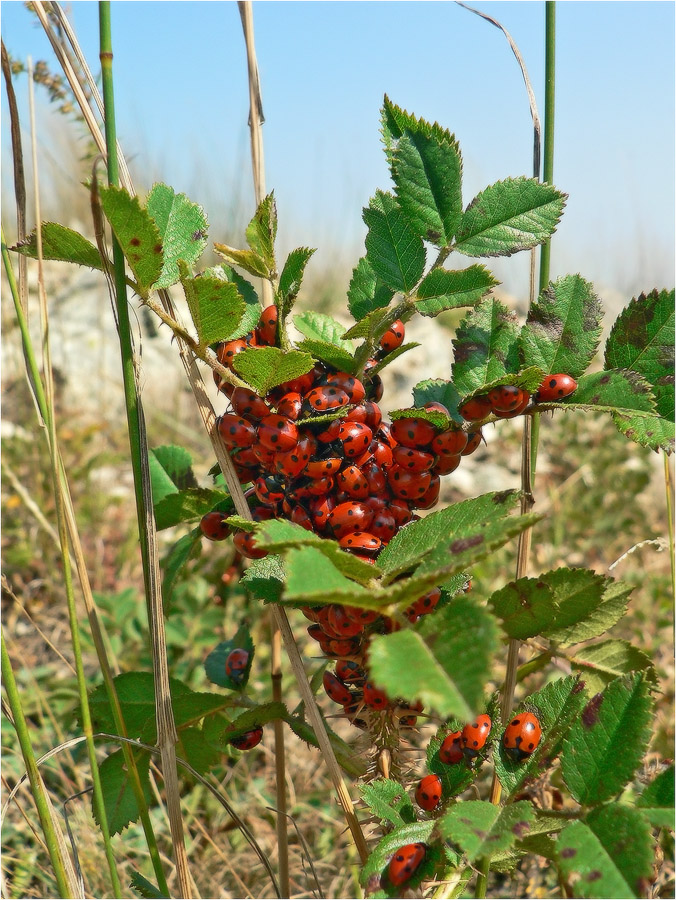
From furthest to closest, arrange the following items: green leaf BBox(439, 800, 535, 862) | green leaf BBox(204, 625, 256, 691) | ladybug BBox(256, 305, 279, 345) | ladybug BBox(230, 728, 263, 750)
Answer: green leaf BBox(204, 625, 256, 691) → ladybug BBox(230, 728, 263, 750) → ladybug BBox(256, 305, 279, 345) → green leaf BBox(439, 800, 535, 862)

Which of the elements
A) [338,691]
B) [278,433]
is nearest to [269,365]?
[278,433]

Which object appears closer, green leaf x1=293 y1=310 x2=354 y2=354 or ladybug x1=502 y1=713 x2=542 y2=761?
ladybug x1=502 y1=713 x2=542 y2=761

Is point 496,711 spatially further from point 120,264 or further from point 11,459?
point 11,459

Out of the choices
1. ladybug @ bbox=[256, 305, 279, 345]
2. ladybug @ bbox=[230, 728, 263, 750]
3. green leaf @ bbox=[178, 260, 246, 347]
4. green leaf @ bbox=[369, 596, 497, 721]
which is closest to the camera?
green leaf @ bbox=[369, 596, 497, 721]

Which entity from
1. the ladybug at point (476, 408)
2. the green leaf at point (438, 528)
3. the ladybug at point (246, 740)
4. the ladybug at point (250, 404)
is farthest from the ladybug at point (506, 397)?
the ladybug at point (246, 740)

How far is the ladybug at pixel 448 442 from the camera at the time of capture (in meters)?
0.76

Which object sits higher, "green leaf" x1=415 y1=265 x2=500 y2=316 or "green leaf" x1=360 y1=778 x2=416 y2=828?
"green leaf" x1=415 y1=265 x2=500 y2=316

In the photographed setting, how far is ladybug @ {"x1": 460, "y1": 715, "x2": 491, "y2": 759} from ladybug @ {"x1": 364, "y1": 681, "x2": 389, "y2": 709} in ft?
0.27

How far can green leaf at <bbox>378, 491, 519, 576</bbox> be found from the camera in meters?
0.62

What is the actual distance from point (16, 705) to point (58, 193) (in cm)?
523

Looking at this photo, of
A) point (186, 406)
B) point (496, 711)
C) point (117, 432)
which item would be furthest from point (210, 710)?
point (186, 406)

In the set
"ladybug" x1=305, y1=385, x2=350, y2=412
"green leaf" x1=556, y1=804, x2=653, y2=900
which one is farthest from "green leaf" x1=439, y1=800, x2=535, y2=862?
"ladybug" x1=305, y1=385, x2=350, y2=412

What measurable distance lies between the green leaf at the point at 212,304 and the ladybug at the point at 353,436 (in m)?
0.14

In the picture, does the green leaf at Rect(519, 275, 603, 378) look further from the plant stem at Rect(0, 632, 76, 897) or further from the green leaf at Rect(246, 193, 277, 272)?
the plant stem at Rect(0, 632, 76, 897)
